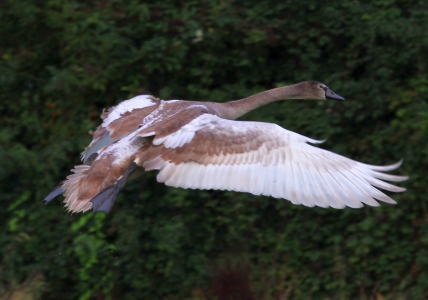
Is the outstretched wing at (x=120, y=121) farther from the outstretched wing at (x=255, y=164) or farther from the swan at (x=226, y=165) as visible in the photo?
the outstretched wing at (x=255, y=164)

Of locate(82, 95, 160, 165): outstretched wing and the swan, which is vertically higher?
the swan

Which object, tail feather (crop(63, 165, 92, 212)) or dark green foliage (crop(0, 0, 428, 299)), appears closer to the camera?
tail feather (crop(63, 165, 92, 212))

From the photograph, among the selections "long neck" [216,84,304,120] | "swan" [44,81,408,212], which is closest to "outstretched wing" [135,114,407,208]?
"swan" [44,81,408,212]

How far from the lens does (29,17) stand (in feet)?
25.4

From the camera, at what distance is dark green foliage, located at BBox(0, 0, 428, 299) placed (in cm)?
696

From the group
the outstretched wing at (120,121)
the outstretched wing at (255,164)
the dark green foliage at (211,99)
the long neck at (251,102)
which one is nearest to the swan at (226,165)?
the outstretched wing at (255,164)

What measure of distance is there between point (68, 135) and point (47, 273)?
118 cm

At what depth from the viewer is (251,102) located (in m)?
6.12

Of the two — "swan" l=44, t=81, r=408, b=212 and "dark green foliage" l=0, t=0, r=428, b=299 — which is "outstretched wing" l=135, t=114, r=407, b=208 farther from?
"dark green foliage" l=0, t=0, r=428, b=299

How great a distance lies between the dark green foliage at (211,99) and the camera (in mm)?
6961

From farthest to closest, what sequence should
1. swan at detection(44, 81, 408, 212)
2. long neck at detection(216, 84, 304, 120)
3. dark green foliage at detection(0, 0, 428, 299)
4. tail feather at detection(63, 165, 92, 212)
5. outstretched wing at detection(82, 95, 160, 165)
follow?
dark green foliage at detection(0, 0, 428, 299) → long neck at detection(216, 84, 304, 120) → outstretched wing at detection(82, 95, 160, 165) → tail feather at detection(63, 165, 92, 212) → swan at detection(44, 81, 408, 212)

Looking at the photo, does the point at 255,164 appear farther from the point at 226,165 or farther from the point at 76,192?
the point at 76,192

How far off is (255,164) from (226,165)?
0.16 meters

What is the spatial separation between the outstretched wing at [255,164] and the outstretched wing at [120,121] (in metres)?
0.51
